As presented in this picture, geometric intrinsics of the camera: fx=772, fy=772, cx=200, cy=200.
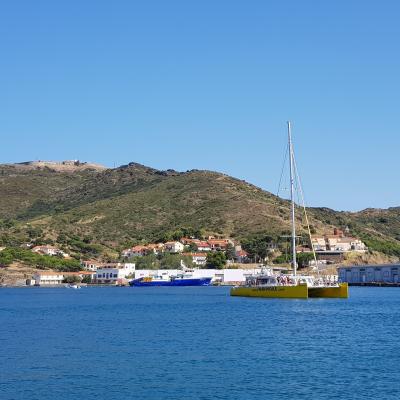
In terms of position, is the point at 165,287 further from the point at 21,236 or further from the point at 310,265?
the point at 21,236

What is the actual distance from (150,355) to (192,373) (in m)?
6.58

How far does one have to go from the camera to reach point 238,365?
128 ft

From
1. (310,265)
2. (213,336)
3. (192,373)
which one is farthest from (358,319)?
(310,265)

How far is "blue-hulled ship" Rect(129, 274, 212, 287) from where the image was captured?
173 m

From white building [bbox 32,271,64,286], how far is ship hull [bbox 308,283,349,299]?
312ft

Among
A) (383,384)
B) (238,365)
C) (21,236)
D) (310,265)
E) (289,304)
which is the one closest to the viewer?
(383,384)

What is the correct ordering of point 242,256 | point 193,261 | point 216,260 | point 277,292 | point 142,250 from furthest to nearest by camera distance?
point 142,250
point 193,261
point 242,256
point 216,260
point 277,292

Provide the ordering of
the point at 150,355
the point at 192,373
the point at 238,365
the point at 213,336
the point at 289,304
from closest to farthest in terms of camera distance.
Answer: the point at 192,373
the point at 238,365
the point at 150,355
the point at 213,336
the point at 289,304

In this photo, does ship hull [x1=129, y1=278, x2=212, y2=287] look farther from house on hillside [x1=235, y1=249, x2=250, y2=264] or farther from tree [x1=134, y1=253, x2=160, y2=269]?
house on hillside [x1=235, y1=249, x2=250, y2=264]

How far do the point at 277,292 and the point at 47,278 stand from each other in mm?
92651

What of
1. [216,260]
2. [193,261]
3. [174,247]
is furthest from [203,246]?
[216,260]

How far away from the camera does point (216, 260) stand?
582 feet

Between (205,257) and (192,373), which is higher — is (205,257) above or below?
above

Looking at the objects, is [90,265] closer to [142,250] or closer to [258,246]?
[142,250]
